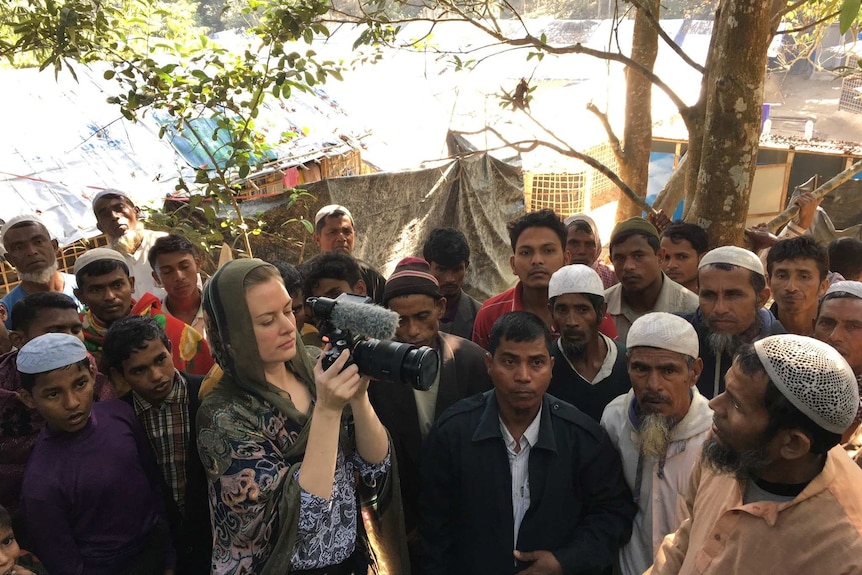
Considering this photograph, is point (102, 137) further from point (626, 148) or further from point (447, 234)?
point (626, 148)

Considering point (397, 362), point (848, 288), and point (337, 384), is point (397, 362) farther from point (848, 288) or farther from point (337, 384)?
point (848, 288)

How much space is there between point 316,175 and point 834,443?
7.49 m

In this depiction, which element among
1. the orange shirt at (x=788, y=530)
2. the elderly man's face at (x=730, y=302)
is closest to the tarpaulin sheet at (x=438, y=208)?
the elderly man's face at (x=730, y=302)

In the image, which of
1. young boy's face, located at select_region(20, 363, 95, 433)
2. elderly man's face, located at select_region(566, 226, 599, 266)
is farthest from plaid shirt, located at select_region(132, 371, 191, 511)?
elderly man's face, located at select_region(566, 226, 599, 266)

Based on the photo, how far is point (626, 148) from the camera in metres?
7.00

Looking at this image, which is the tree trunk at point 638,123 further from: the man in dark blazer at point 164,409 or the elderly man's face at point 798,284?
the man in dark blazer at point 164,409

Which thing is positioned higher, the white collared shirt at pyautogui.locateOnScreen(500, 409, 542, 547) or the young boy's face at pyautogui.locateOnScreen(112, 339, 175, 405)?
the young boy's face at pyautogui.locateOnScreen(112, 339, 175, 405)

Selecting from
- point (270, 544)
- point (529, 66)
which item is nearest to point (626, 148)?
point (270, 544)

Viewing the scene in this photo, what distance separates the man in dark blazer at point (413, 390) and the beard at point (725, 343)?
1045 mm

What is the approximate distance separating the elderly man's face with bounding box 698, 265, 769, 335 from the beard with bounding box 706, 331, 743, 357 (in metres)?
0.03

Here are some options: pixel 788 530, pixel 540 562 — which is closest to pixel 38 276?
pixel 540 562

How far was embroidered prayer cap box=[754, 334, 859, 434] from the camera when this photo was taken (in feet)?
5.08

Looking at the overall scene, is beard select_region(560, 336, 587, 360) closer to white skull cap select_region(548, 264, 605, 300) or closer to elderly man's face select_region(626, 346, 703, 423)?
white skull cap select_region(548, 264, 605, 300)

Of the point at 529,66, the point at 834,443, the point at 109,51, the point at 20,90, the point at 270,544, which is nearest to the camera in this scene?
the point at 834,443
